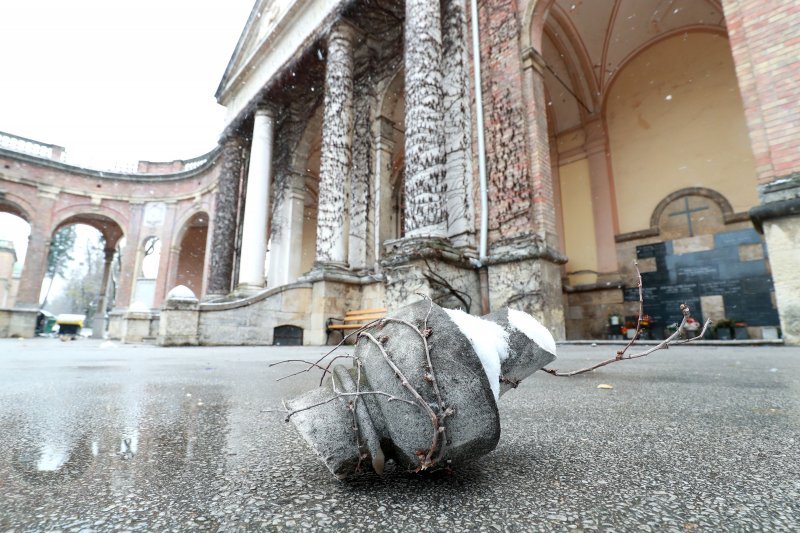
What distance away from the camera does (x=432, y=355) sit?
0.68 m

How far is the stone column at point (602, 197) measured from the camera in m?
10.5

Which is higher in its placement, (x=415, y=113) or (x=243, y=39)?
(x=243, y=39)

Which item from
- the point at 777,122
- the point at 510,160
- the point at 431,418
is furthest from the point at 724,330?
the point at 431,418

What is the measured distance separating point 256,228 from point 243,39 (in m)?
7.23

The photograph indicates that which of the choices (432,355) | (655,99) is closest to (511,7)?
(655,99)

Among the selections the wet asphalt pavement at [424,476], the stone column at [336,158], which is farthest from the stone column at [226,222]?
the wet asphalt pavement at [424,476]

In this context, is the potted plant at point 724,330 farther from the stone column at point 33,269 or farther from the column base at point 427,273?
the stone column at point 33,269

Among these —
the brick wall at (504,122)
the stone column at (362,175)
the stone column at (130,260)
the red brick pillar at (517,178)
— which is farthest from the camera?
the stone column at (130,260)

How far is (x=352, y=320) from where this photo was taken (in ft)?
24.8

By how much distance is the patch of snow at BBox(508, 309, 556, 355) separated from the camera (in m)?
0.77

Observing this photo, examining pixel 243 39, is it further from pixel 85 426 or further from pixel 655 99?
pixel 85 426

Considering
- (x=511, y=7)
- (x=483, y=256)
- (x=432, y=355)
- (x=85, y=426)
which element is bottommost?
(x=85, y=426)

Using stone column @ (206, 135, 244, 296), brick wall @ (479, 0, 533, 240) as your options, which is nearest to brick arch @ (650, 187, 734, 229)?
brick wall @ (479, 0, 533, 240)

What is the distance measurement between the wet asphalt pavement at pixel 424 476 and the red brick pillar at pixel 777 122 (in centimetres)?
369
